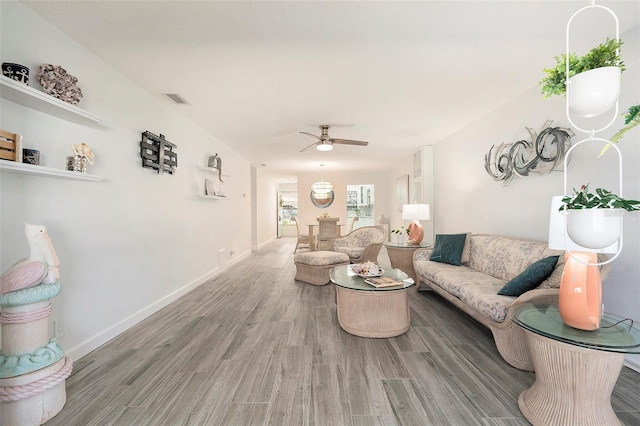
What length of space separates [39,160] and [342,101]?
267 centimetres

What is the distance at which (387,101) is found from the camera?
10.3 feet

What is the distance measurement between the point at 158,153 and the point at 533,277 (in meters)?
Result: 3.86

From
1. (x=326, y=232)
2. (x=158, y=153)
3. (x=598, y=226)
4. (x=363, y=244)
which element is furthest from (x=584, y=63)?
(x=326, y=232)

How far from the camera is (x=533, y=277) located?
6.90 ft

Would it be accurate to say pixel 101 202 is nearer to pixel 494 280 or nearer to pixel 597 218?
pixel 597 218

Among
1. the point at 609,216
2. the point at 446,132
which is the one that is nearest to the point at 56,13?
the point at 609,216

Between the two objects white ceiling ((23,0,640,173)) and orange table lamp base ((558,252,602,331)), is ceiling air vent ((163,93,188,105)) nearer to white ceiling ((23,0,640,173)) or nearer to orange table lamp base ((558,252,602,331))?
white ceiling ((23,0,640,173))

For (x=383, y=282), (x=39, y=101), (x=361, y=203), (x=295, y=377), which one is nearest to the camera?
(x=39, y=101)

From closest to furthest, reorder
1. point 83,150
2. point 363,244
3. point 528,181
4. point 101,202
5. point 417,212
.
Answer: point 83,150, point 101,202, point 528,181, point 417,212, point 363,244

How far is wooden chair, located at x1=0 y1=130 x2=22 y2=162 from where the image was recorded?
58.1 inches

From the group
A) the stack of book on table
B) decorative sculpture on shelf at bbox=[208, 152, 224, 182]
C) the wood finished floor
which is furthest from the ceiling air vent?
the stack of book on table

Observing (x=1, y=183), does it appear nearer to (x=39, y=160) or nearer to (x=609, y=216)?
(x=39, y=160)

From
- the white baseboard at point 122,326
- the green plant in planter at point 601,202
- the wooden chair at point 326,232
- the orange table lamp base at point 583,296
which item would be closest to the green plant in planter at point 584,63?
the green plant in planter at point 601,202

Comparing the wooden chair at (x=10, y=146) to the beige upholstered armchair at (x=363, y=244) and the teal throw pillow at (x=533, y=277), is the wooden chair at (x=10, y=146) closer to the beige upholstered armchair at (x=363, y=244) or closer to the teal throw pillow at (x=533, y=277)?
the teal throw pillow at (x=533, y=277)
